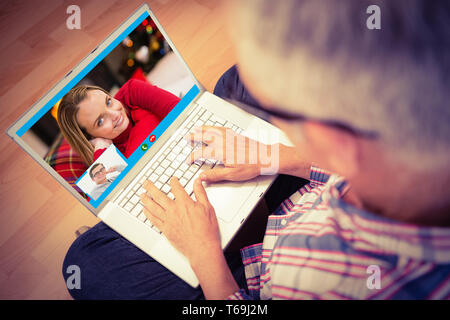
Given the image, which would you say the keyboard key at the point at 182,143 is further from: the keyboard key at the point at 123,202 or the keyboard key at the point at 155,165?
the keyboard key at the point at 123,202

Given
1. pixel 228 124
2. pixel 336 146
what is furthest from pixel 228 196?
pixel 336 146

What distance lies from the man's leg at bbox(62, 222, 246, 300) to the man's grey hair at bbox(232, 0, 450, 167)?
1.89 ft

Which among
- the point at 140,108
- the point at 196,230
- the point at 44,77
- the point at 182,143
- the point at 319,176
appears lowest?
the point at 196,230

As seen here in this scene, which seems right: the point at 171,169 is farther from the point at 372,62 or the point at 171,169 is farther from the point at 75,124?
the point at 372,62

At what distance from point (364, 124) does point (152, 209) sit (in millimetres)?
555

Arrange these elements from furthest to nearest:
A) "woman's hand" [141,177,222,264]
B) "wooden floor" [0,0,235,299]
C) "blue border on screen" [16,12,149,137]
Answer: "wooden floor" [0,0,235,299], "woman's hand" [141,177,222,264], "blue border on screen" [16,12,149,137]

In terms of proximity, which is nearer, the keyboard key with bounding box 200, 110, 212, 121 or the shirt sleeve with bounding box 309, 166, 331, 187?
the shirt sleeve with bounding box 309, 166, 331, 187

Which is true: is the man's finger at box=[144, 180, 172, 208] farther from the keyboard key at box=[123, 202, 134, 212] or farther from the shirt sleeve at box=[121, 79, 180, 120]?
the shirt sleeve at box=[121, 79, 180, 120]

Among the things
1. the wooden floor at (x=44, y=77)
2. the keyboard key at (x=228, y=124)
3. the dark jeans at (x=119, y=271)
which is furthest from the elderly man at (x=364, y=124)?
the wooden floor at (x=44, y=77)

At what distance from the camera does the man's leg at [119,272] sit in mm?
724

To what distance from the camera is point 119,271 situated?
29.7 inches

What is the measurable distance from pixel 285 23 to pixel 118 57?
50 cm

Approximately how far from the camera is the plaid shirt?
15.3 inches

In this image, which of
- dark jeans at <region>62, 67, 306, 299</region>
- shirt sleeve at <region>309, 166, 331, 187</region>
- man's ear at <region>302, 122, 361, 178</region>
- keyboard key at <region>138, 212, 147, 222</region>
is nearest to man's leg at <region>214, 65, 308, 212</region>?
dark jeans at <region>62, 67, 306, 299</region>
